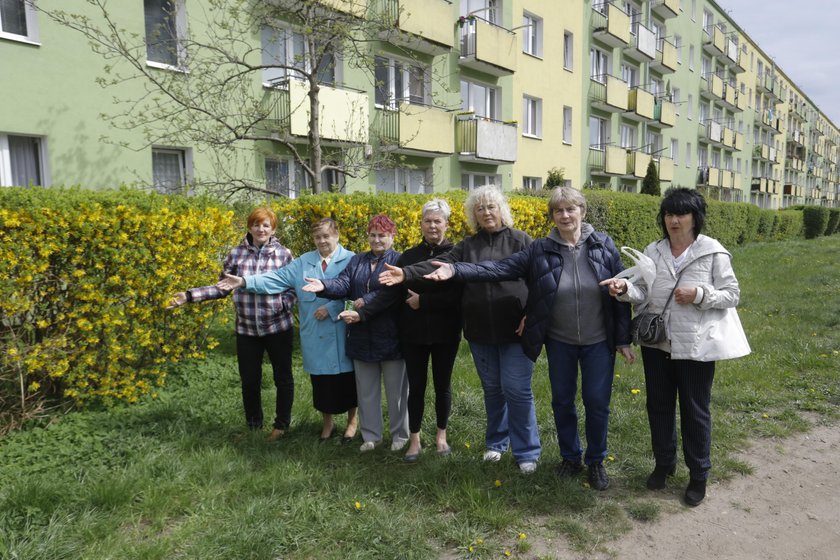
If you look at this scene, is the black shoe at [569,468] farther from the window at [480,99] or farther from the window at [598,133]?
the window at [598,133]

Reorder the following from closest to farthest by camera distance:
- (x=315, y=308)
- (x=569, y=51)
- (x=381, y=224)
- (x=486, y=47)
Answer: (x=381, y=224)
(x=315, y=308)
(x=486, y=47)
(x=569, y=51)

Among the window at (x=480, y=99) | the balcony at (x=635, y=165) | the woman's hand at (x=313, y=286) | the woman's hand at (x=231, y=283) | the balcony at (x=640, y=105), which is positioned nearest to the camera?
the woman's hand at (x=313, y=286)

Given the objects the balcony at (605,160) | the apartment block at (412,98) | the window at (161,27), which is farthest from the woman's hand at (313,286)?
the balcony at (605,160)

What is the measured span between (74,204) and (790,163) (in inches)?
3033

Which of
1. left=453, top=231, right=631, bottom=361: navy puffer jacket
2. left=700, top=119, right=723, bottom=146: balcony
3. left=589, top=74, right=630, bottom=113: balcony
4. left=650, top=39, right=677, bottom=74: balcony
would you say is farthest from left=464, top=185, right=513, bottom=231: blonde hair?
left=700, top=119, right=723, bottom=146: balcony

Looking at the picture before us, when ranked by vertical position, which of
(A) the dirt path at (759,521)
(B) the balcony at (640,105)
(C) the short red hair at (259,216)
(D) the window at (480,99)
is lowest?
(A) the dirt path at (759,521)

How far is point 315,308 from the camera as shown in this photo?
4453mm

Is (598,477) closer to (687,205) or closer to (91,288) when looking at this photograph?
(687,205)

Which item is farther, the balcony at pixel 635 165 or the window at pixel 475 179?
the balcony at pixel 635 165

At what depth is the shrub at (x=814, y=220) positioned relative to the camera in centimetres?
3584

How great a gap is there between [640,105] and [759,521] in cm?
2811

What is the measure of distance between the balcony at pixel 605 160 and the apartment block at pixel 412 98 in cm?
10

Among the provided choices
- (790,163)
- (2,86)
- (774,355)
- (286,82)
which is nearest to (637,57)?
(286,82)

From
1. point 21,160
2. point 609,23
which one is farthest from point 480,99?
point 21,160
